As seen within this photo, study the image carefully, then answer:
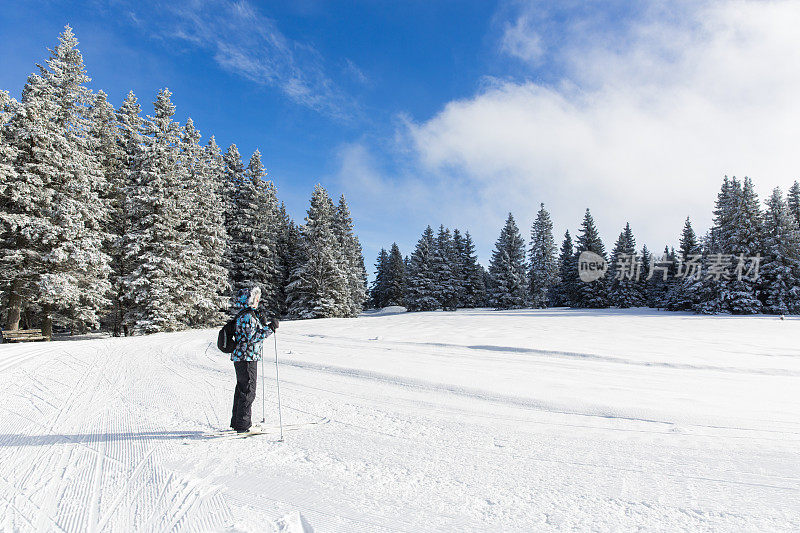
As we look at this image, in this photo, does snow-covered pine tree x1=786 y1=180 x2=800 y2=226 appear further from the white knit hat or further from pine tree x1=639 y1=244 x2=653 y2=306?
the white knit hat

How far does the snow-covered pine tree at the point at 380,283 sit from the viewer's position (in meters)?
57.0

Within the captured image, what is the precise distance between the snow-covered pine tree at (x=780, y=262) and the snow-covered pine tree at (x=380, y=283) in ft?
139

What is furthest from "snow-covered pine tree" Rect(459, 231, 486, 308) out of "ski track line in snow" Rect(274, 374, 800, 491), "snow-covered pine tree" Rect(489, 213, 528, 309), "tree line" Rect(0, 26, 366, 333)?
"ski track line in snow" Rect(274, 374, 800, 491)

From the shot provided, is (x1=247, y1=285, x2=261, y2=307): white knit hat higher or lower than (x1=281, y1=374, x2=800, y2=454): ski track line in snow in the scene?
higher

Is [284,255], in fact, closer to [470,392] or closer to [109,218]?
[109,218]

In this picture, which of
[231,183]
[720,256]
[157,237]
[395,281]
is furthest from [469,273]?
[157,237]

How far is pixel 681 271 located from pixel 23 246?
52.1m

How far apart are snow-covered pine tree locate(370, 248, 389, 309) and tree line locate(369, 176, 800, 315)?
6.8 inches

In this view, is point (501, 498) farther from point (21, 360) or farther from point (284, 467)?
point (21, 360)

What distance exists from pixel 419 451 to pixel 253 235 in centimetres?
2803

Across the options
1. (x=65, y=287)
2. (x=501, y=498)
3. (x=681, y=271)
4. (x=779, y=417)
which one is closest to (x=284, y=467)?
(x=501, y=498)

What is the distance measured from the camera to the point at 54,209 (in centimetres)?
1652

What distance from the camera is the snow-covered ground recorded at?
2580mm

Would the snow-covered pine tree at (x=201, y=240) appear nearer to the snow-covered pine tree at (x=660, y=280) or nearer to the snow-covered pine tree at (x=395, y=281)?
the snow-covered pine tree at (x=395, y=281)
